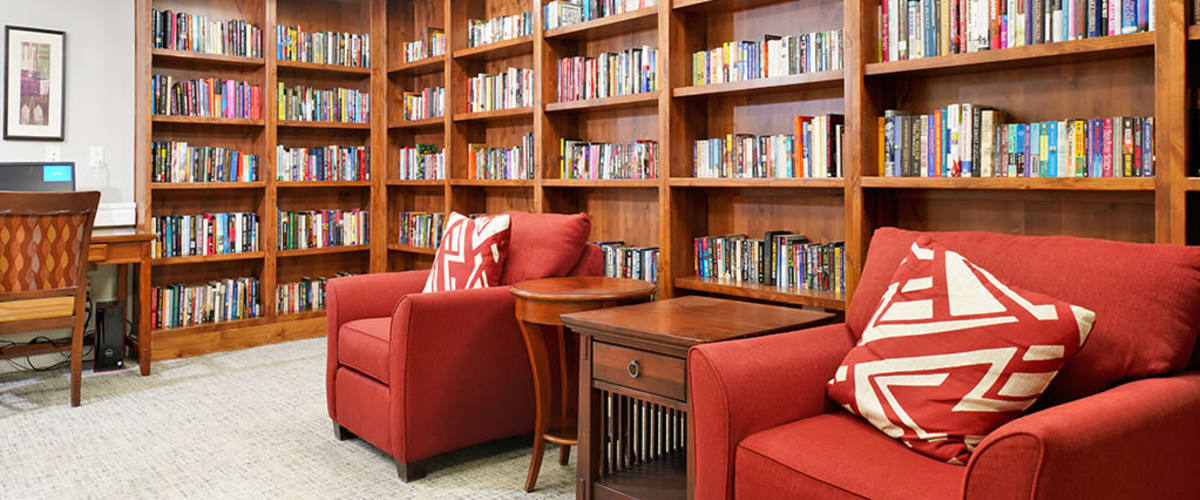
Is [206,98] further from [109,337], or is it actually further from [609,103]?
[609,103]

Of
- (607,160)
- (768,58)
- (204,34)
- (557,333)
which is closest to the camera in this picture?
(557,333)

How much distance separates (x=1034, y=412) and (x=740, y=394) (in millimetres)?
566

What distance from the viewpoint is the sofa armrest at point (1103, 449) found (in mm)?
1283

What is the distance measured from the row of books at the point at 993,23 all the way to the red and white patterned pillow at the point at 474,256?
1432 millimetres

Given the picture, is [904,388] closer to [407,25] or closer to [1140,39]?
[1140,39]

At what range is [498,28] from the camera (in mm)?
4414

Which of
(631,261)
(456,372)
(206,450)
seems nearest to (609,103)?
(631,261)

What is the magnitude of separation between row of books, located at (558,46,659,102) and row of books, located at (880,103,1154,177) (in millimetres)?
1133

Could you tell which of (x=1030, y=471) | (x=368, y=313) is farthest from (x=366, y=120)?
(x=1030, y=471)

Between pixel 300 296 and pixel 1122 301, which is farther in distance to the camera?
pixel 300 296

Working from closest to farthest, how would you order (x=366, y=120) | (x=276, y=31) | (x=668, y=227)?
(x=668, y=227)
(x=276, y=31)
(x=366, y=120)

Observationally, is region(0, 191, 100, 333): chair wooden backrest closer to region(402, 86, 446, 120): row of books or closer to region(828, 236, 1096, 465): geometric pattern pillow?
region(402, 86, 446, 120): row of books

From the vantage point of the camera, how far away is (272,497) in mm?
2518

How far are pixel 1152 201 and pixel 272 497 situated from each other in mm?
2669
